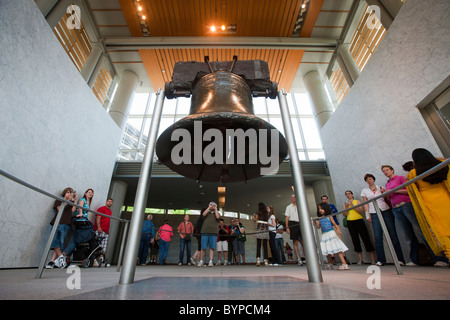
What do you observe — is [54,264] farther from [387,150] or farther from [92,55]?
[387,150]

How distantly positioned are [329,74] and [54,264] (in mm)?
10134

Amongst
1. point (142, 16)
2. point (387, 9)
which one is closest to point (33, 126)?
point (142, 16)

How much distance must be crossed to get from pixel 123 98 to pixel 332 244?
830cm

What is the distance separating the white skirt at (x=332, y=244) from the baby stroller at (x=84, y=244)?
14.6 ft

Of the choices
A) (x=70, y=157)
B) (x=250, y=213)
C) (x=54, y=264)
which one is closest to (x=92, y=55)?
(x=70, y=157)

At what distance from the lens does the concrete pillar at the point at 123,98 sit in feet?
25.3

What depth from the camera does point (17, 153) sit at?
3.59m

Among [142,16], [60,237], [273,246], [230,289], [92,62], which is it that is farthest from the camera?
[92,62]

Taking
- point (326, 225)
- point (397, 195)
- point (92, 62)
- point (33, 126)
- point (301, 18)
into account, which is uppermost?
point (301, 18)

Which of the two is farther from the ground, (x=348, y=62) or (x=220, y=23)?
(x=220, y=23)
